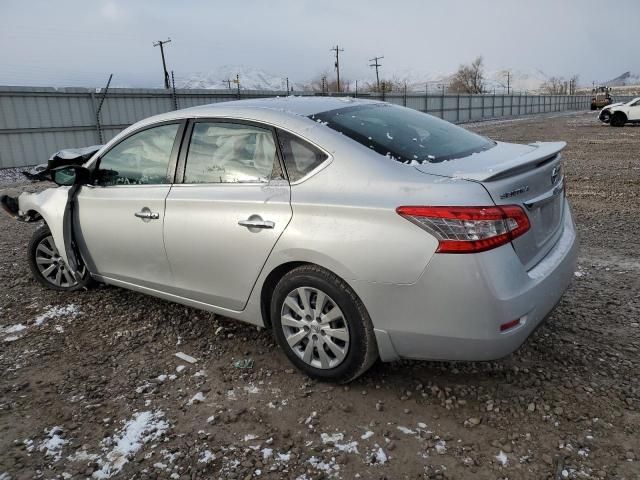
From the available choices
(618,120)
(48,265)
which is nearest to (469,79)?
(618,120)

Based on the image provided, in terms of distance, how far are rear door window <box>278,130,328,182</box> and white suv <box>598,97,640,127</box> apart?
2551 cm

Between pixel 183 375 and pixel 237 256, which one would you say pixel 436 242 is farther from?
pixel 183 375

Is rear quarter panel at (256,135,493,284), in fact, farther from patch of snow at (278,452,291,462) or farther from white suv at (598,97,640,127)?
white suv at (598,97,640,127)

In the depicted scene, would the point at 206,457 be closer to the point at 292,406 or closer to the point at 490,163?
the point at 292,406

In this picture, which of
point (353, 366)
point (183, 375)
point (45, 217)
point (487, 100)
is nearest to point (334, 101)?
point (353, 366)

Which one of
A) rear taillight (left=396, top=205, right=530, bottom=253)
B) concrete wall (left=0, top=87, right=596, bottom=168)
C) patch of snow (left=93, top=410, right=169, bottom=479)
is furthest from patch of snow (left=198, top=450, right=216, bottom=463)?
concrete wall (left=0, top=87, right=596, bottom=168)

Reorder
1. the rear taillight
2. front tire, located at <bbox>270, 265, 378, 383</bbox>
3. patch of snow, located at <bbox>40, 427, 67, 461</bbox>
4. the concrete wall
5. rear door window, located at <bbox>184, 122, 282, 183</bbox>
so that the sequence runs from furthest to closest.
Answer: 1. the concrete wall
2. rear door window, located at <bbox>184, 122, 282, 183</bbox>
3. front tire, located at <bbox>270, 265, 378, 383</bbox>
4. patch of snow, located at <bbox>40, 427, 67, 461</bbox>
5. the rear taillight

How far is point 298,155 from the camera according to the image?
9.21 feet

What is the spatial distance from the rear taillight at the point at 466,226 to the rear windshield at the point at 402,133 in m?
0.44

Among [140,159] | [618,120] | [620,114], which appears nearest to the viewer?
[140,159]

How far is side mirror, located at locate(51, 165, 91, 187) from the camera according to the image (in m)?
3.88

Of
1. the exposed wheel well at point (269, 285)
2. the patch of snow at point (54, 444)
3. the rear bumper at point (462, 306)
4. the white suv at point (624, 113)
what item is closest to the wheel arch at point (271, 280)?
the exposed wheel well at point (269, 285)

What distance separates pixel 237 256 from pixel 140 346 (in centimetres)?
118

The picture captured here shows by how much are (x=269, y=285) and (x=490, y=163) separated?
143cm
